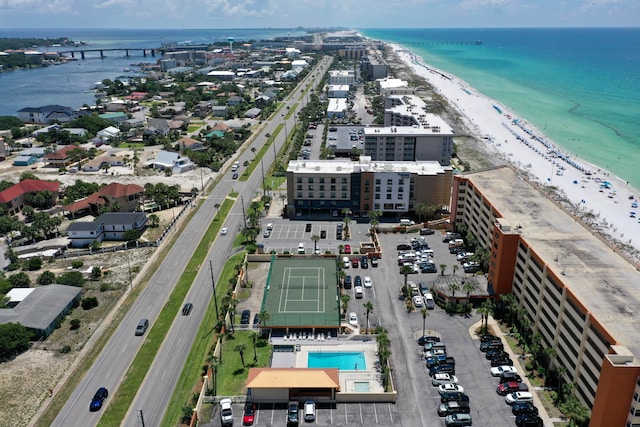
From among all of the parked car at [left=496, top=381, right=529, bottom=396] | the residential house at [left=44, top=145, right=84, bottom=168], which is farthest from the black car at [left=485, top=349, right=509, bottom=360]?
the residential house at [left=44, top=145, right=84, bottom=168]

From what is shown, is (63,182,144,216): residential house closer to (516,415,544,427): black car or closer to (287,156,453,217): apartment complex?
(287,156,453,217): apartment complex

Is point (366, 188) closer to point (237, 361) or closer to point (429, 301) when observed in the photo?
point (429, 301)

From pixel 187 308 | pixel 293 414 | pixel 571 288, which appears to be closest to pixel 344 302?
pixel 293 414

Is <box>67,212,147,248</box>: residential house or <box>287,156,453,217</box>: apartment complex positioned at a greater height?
<box>287,156,453,217</box>: apartment complex

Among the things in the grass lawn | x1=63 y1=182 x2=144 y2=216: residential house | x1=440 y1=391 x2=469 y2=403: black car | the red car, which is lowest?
the red car

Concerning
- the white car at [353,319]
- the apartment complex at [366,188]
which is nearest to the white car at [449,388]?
the white car at [353,319]

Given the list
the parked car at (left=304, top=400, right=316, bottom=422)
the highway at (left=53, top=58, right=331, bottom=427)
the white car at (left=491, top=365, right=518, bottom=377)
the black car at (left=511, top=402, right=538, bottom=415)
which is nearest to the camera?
the black car at (left=511, top=402, right=538, bottom=415)

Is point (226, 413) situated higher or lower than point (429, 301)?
lower
